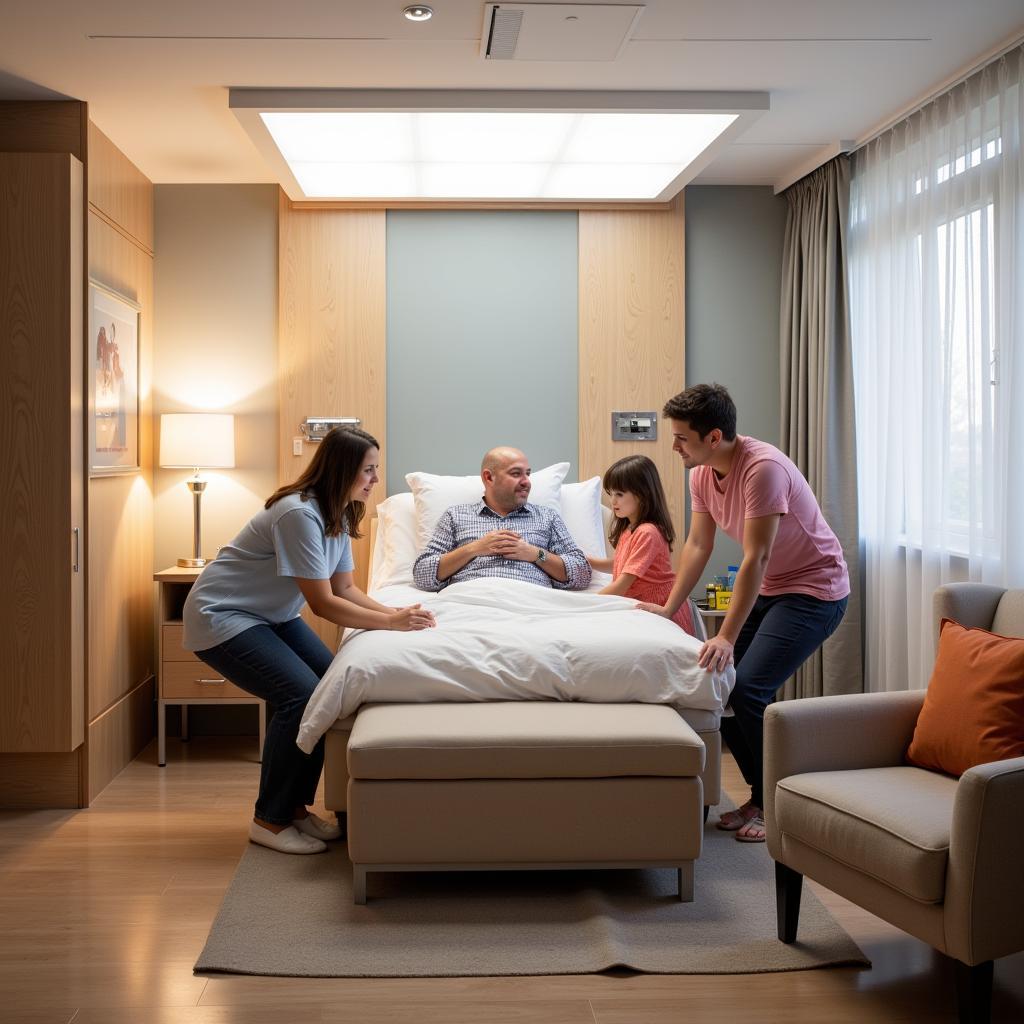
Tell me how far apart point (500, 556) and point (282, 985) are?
2.03 metres

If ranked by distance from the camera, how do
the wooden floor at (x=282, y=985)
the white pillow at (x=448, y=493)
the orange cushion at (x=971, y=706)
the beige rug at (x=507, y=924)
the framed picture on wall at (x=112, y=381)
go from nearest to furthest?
1. the wooden floor at (x=282, y=985)
2. the orange cushion at (x=971, y=706)
3. the beige rug at (x=507, y=924)
4. the framed picture on wall at (x=112, y=381)
5. the white pillow at (x=448, y=493)

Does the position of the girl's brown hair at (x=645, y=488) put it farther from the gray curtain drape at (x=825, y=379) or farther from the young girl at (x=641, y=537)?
the gray curtain drape at (x=825, y=379)

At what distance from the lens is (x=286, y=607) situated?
11.1ft

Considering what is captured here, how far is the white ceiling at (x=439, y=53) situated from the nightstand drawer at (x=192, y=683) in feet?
6.99

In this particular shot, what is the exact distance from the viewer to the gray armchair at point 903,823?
2.11 metres

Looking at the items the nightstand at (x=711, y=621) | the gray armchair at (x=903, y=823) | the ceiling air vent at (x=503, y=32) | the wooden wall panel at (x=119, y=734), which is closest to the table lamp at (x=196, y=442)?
the wooden wall panel at (x=119, y=734)

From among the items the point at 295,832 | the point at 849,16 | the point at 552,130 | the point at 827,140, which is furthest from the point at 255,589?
the point at 827,140

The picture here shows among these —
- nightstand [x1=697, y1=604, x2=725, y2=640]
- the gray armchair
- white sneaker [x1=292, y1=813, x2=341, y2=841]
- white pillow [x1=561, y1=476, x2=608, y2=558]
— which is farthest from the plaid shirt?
the gray armchair

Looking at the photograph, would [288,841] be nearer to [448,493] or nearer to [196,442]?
[448,493]

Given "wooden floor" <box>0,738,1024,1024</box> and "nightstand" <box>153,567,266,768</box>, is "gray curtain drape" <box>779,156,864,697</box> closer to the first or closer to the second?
"wooden floor" <box>0,738,1024,1024</box>

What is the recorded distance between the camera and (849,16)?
10.3 feet

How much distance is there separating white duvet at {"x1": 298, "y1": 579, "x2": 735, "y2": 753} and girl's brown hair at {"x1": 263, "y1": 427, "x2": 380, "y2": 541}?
1.32 ft

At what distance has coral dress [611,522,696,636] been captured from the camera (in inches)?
153

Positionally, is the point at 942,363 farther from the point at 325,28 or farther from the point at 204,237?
the point at 204,237
